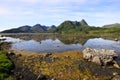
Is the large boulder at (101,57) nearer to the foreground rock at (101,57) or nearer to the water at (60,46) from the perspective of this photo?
the foreground rock at (101,57)

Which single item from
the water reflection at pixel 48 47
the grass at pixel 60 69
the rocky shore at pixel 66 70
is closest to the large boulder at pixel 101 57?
the rocky shore at pixel 66 70

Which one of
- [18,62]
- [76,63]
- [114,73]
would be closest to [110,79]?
[114,73]

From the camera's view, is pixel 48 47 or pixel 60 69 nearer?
pixel 60 69

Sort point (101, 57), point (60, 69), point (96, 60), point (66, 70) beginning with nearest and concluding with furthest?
point (66, 70) < point (60, 69) < point (96, 60) < point (101, 57)

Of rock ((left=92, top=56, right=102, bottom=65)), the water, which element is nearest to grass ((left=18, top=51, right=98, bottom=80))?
rock ((left=92, top=56, right=102, bottom=65))

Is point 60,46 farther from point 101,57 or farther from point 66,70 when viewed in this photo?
point 66,70

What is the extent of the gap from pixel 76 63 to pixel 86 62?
3.21 meters

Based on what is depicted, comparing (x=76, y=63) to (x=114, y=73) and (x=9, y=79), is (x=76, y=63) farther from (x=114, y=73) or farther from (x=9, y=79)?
(x=9, y=79)

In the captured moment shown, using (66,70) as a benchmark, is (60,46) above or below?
above

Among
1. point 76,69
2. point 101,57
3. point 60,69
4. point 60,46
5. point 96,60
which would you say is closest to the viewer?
point 76,69

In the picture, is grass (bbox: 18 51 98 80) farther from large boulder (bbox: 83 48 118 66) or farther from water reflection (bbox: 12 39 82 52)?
water reflection (bbox: 12 39 82 52)

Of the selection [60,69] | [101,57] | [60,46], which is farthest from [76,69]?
[60,46]

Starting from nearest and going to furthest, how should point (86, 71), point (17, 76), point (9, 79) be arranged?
point (9, 79) < point (17, 76) < point (86, 71)

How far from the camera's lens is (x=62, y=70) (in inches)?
1923
